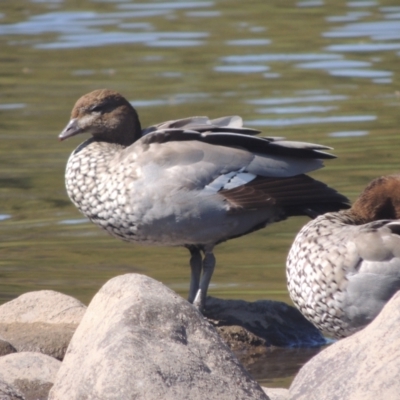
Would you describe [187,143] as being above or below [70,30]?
above

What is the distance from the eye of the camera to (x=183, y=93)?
14133 millimetres

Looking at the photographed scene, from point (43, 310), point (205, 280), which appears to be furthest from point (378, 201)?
point (43, 310)

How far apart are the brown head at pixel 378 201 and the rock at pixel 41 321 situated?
1.58 meters

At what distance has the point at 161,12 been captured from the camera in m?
19.8

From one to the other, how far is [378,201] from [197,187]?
1.24 meters

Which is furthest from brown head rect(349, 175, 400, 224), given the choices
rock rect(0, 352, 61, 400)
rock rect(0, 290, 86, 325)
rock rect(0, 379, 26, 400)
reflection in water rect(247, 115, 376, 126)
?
reflection in water rect(247, 115, 376, 126)

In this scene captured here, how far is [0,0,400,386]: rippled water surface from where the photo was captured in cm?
813

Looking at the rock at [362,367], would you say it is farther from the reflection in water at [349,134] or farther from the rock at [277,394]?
the reflection in water at [349,134]

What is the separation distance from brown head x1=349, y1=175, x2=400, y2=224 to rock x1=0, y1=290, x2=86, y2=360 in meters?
1.58

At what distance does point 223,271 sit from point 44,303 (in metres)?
1.88

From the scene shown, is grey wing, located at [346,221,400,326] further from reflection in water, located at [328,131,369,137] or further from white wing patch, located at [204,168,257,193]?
reflection in water, located at [328,131,369,137]

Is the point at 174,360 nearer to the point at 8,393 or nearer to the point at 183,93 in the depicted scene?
the point at 8,393

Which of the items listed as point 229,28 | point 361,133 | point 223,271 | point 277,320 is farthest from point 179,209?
point 229,28

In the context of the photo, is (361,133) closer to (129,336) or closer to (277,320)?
(277,320)
